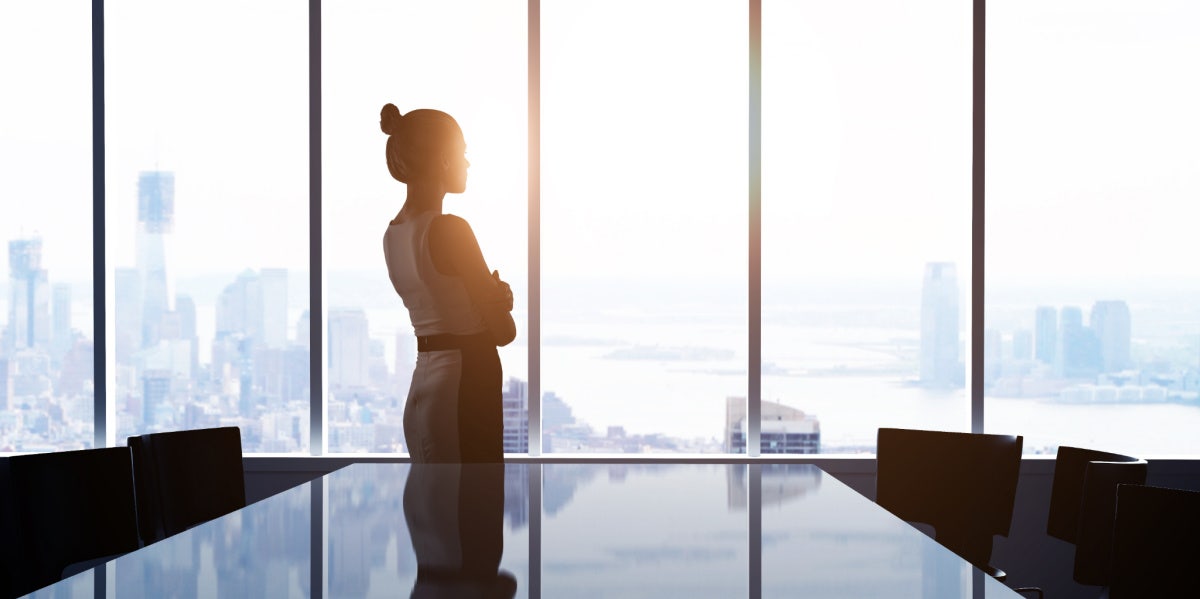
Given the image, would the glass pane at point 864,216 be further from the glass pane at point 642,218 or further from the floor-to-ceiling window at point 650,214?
the glass pane at point 642,218

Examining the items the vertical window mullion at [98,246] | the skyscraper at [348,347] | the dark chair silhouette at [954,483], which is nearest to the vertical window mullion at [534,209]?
the skyscraper at [348,347]

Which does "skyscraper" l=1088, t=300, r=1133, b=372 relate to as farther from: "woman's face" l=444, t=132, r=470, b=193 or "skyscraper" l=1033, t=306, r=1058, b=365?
"woman's face" l=444, t=132, r=470, b=193

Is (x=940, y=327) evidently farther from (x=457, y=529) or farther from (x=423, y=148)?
(x=457, y=529)

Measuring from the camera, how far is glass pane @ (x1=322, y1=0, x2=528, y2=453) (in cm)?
421

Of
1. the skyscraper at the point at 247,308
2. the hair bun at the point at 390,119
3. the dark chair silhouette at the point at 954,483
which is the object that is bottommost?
the dark chair silhouette at the point at 954,483

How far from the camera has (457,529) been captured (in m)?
1.56

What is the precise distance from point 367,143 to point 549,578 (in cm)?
334

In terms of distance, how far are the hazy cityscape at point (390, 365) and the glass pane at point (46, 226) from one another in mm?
10

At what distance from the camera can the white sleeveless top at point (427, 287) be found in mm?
2744

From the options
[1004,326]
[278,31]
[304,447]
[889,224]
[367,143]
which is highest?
[278,31]

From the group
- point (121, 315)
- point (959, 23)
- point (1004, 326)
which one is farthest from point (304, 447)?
point (959, 23)

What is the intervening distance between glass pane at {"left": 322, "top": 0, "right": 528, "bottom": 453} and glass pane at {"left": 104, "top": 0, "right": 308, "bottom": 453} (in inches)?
6.9

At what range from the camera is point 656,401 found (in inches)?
169

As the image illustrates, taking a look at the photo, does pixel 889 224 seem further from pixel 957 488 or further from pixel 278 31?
pixel 278 31
